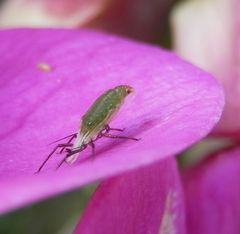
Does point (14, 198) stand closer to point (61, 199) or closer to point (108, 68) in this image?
point (108, 68)

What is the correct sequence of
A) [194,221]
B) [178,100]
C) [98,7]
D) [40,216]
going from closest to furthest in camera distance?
[178,100]
[194,221]
[98,7]
[40,216]

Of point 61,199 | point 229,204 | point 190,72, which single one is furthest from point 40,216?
point 190,72

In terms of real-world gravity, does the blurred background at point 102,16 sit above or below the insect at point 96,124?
below

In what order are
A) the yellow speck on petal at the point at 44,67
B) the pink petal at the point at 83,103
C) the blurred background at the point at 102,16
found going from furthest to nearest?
1. the blurred background at the point at 102,16
2. the yellow speck on petal at the point at 44,67
3. the pink petal at the point at 83,103

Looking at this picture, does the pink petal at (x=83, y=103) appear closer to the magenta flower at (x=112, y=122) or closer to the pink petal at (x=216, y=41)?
the magenta flower at (x=112, y=122)

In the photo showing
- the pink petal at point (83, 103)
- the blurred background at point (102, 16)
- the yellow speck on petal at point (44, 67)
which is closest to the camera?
the pink petal at point (83, 103)

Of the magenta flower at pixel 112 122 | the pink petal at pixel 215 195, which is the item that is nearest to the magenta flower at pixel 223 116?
the pink petal at pixel 215 195
